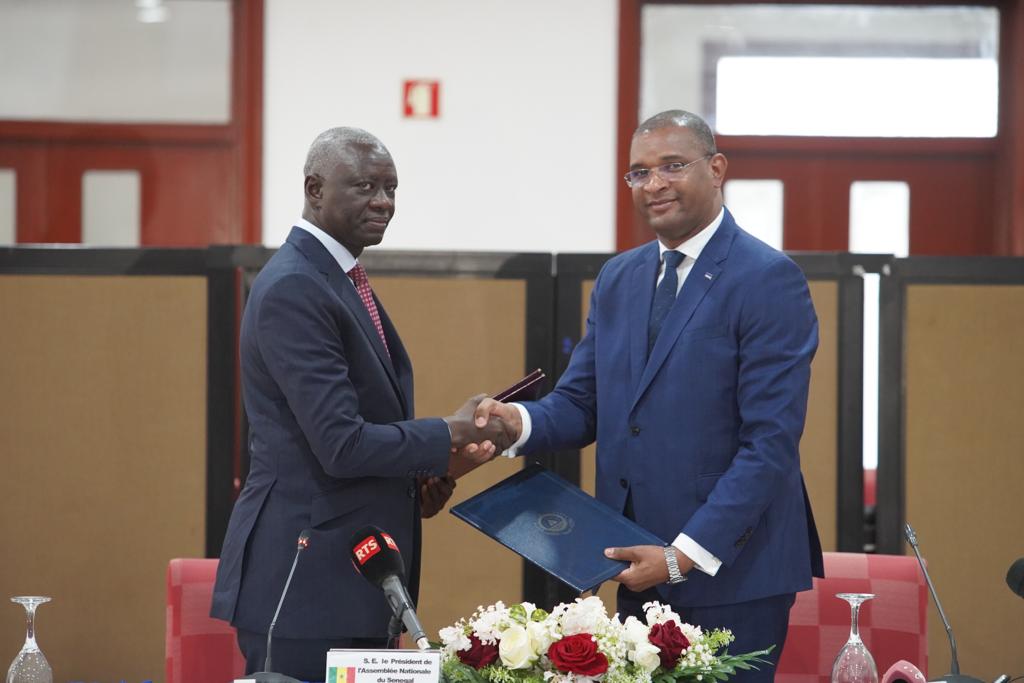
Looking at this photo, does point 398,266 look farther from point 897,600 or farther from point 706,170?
point 897,600

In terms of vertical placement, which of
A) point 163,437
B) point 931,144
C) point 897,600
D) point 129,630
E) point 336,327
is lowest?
point 129,630

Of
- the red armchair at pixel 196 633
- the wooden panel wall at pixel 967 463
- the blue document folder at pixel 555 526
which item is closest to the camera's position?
the blue document folder at pixel 555 526

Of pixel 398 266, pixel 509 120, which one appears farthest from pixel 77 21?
pixel 398 266

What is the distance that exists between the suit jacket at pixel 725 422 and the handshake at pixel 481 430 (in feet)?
A: 0.75

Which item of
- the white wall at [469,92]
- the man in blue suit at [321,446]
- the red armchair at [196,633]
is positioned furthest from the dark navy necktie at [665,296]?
the white wall at [469,92]

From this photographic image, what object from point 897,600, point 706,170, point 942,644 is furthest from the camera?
point 942,644

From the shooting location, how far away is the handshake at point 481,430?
2.34 m

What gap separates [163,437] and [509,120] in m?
2.33

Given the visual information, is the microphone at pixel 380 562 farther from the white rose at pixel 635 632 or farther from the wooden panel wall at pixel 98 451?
the wooden panel wall at pixel 98 451

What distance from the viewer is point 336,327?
2131 millimetres

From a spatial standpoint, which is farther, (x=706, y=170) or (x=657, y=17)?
(x=657, y=17)

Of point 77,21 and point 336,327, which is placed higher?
point 77,21

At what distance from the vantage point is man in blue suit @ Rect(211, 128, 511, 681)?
2.07 meters

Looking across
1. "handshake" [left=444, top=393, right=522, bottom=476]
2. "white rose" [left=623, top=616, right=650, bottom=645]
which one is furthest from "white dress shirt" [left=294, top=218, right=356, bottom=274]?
"white rose" [left=623, top=616, right=650, bottom=645]
